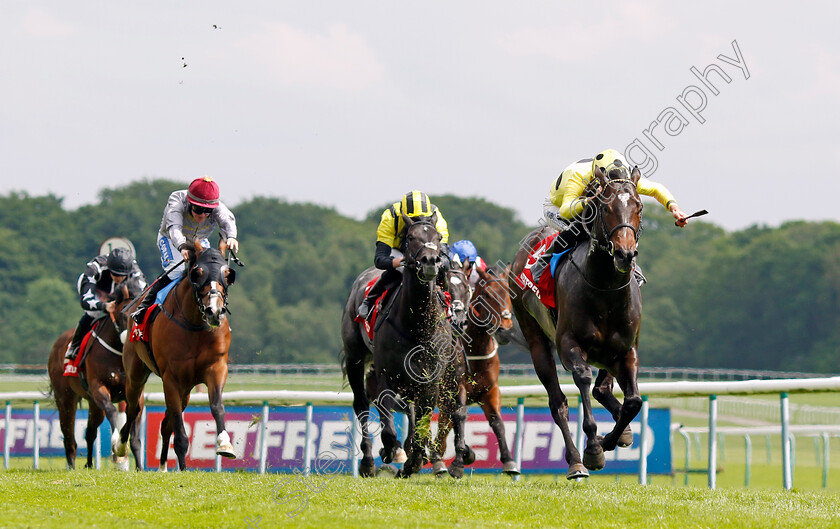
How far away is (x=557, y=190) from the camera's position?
9.37 metres

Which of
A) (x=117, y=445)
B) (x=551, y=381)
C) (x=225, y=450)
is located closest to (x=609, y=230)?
(x=551, y=381)

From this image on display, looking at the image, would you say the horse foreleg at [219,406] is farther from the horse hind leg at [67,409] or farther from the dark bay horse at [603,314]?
the horse hind leg at [67,409]

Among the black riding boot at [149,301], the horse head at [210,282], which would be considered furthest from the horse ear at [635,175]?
the black riding boot at [149,301]

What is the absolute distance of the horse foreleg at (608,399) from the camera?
8.34 meters

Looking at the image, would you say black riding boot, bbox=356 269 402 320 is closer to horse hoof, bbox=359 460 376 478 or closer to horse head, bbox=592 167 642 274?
horse hoof, bbox=359 460 376 478

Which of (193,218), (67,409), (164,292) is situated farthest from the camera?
(67,409)

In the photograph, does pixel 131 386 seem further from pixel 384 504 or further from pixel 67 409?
pixel 384 504

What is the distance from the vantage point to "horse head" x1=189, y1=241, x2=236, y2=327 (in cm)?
945

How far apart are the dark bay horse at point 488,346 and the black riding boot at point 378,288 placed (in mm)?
886

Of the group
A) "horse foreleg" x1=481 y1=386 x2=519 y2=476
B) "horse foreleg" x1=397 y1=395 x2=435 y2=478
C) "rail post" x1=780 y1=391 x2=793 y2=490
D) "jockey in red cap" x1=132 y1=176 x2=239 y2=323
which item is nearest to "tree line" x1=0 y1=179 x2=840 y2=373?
"horse foreleg" x1=481 y1=386 x2=519 y2=476

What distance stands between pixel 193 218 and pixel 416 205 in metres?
2.69

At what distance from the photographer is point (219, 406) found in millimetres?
9695

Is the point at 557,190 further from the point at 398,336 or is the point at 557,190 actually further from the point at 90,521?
the point at 90,521

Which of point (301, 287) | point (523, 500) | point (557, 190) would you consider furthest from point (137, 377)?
point (301, 287)
